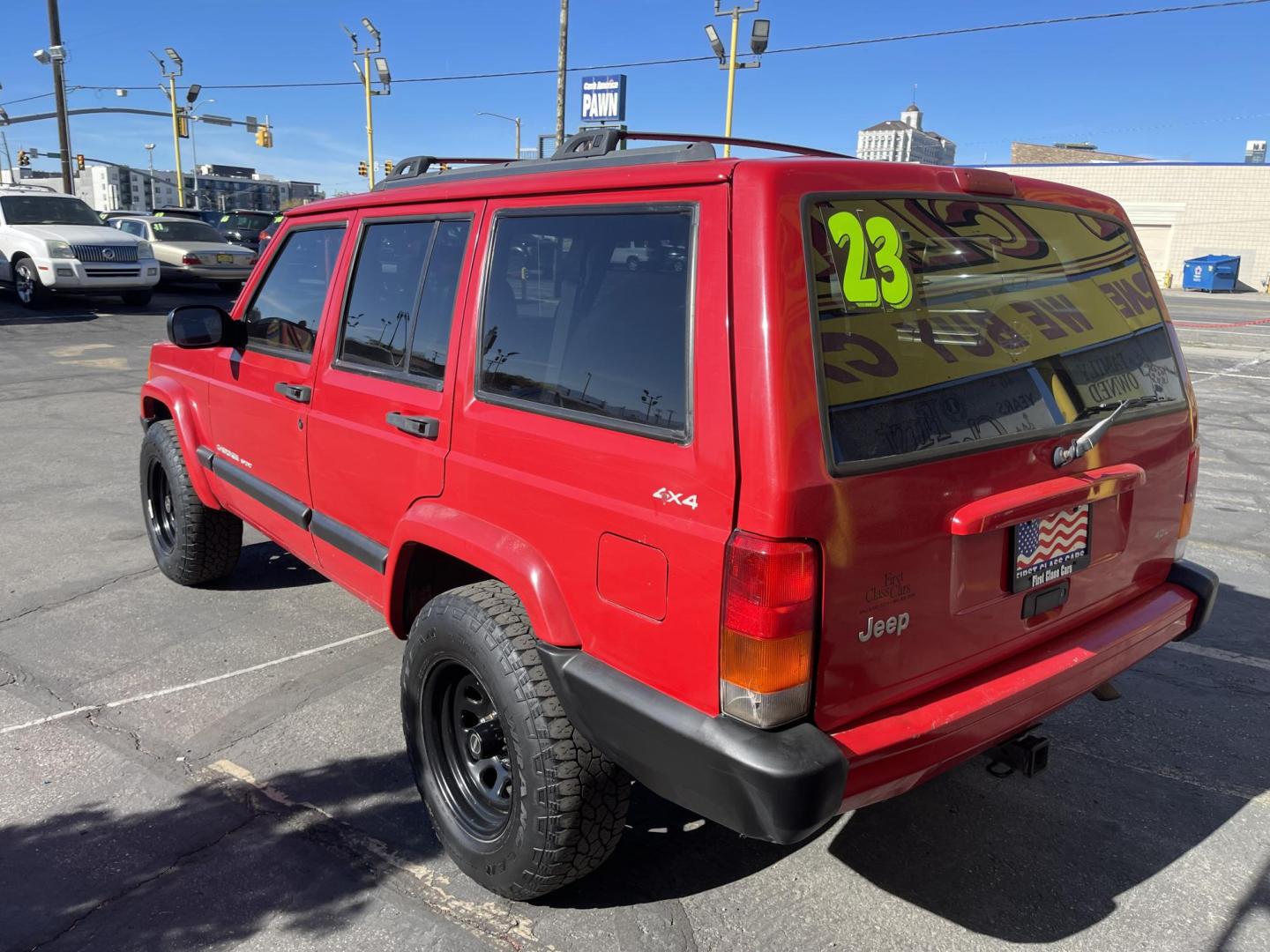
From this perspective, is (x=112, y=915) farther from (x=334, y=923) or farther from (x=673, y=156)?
(x=673, y=156)

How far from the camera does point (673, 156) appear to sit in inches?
94.9

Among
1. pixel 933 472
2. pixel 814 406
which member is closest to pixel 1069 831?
pixel 933 472

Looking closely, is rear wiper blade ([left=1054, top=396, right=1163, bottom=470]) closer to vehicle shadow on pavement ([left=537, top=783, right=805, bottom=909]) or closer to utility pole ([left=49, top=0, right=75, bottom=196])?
vehicle shadow on pavement ([left=537, top=783, right=805, bottom=909])

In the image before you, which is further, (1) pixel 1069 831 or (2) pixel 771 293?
(1) pixel 1069 831

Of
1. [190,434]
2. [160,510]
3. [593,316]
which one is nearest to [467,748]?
[593,316]

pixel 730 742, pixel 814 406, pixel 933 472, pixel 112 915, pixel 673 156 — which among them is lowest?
pixel 112 915

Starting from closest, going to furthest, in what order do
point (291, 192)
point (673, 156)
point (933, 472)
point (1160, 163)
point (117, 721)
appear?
point (933, 472)
point (673, 156)
point (117, 721)
point (1160, 163)
point (291, 192)

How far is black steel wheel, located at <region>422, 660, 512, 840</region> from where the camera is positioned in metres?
2.67

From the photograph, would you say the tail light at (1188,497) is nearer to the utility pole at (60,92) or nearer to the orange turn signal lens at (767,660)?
the orange turn signal lens at (767,660)

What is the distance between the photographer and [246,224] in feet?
82.4

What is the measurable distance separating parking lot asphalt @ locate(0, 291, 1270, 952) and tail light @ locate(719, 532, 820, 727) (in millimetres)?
877

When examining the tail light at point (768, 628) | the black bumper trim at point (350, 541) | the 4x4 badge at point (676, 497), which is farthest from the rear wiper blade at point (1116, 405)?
the black bumper trim at point (350, 541)

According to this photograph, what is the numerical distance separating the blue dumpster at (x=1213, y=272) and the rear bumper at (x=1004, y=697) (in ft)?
150

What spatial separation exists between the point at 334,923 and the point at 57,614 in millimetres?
2883
